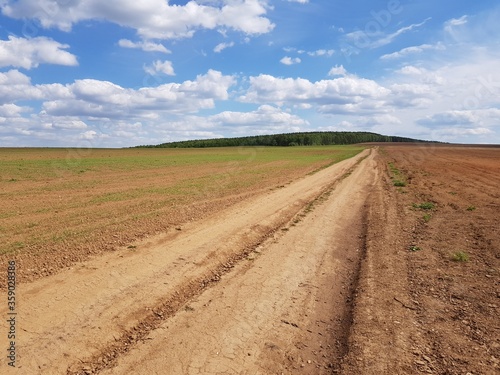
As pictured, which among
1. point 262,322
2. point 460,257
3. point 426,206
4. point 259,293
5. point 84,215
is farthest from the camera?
point 426,206

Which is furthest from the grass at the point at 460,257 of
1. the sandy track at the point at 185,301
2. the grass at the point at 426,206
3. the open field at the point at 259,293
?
the grass at the point at 426,206

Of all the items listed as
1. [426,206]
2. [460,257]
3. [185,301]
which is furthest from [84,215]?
[426,206]

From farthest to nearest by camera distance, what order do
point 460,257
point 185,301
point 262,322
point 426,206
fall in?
point 426,206 → point 460,257 → point 185,301 → point 262,322

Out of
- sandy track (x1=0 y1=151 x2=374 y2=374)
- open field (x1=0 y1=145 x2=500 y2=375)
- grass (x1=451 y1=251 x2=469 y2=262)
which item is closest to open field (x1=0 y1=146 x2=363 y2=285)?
open field (x1=0 y1=145 x2=500 y2=375)

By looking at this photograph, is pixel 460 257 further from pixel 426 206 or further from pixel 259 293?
pixel 426 206

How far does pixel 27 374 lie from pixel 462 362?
18.3 feet

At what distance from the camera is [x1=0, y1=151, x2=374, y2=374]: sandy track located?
4719mm

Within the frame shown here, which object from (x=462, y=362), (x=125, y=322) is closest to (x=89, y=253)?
(x=125, y=322)

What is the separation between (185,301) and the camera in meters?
6.23

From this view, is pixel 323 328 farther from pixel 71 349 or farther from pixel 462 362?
pixel 71 349

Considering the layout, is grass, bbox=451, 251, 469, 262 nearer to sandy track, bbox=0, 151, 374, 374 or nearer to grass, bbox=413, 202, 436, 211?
sandy track, bbox=0, 151, 374, 374

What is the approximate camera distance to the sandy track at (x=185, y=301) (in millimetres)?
4719

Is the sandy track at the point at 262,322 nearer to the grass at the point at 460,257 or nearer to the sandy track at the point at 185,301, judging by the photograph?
the sandy track at the point at 185,301

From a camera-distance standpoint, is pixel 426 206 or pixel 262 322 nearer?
pixel 262 322
